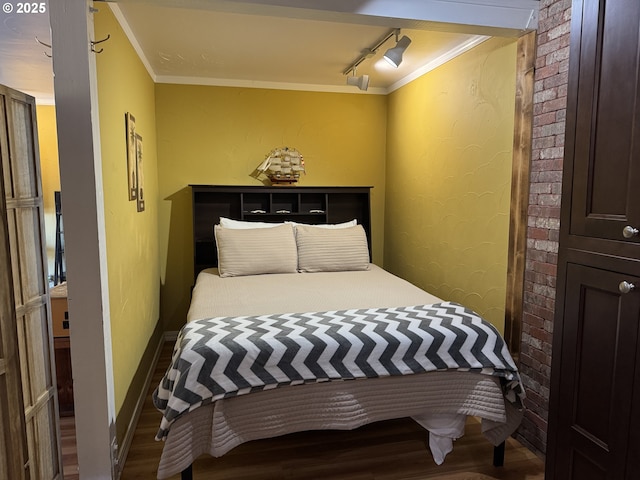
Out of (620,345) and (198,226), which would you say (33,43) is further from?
(620,345)

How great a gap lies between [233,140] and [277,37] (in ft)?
4.20

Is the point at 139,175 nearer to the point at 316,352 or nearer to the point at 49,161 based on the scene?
the point at 49,161

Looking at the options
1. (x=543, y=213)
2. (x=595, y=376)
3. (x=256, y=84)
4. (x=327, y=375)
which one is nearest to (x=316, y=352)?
(x=327, y=375)

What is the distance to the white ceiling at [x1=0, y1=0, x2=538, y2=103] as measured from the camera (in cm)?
201

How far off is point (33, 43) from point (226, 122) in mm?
1749

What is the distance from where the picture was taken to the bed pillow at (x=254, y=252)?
3.24m

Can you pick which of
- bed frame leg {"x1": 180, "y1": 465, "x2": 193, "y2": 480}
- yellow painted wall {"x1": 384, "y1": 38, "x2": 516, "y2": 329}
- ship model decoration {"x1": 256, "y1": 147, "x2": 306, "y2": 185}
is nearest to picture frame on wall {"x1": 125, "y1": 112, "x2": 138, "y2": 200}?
ship model decoration {"x1": 256, "y1": 147, "x2": 306, "y2": 185}

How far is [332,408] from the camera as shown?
192 centimetres

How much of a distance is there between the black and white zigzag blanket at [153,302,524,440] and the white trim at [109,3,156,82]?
5.35 feet

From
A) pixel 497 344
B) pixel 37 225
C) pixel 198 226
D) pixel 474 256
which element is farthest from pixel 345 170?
pixel 37 225

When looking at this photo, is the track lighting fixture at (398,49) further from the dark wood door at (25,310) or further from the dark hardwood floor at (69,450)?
the dark hardwood floor at (69,450)

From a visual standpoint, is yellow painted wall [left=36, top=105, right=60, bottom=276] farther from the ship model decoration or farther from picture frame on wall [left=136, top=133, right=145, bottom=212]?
the ship model decoration

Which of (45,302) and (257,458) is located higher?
(45,302)

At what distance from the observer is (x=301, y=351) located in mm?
1857
